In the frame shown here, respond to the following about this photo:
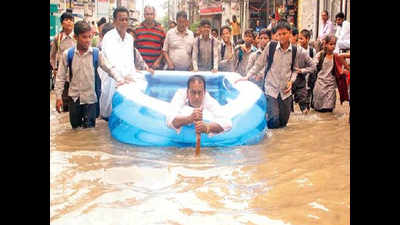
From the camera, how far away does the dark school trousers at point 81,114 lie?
5.07 meters

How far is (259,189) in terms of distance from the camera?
2.99m

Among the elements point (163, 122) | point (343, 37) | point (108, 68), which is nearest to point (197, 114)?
point (163, 122)

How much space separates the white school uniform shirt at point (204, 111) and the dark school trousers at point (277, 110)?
3.54 ft

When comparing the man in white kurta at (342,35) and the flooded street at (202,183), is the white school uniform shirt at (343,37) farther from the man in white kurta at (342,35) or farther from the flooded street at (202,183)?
the flooded street at (202,183)

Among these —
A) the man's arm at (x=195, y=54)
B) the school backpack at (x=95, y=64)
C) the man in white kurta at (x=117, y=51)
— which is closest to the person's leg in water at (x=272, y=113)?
the man's arm at (x=195, y=54)

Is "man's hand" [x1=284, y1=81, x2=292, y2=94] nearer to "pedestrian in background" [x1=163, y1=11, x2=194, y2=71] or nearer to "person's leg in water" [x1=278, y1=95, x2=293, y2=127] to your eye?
"person's leg in water" [x1=278, y1=95, x2=293, y2=127]

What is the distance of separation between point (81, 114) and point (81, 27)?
96cm

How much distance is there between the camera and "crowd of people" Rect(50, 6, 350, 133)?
16.3 feet

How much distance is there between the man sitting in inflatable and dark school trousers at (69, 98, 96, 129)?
119cm

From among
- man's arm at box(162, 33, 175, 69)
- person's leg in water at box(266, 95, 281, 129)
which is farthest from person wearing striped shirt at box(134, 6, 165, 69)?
person's leg in water at box(266, 95, 281, 129)

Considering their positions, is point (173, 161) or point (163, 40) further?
point (163, 40)

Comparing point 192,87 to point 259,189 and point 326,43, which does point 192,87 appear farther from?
point 326,43
